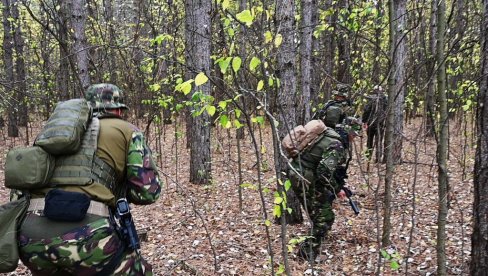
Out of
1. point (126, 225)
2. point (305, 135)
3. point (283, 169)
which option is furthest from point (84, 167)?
point (283, 169)

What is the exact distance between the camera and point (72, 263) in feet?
8.48

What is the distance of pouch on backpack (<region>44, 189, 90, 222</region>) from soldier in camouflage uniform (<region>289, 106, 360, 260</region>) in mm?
2817

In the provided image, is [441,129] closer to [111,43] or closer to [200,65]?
[200,65]

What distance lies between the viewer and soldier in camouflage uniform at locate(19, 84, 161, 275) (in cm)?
258

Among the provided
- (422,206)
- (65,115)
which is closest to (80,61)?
(65,115)

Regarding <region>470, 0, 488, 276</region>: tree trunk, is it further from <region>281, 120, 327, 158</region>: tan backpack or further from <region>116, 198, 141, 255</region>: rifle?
<region>116, 198, 141, 255</region>: rifle

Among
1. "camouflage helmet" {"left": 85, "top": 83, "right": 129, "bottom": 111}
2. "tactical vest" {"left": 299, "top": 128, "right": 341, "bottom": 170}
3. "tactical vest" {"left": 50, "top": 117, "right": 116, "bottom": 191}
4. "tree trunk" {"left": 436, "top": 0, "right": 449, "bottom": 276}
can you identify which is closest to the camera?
"tactical vest" {"left": 50, "top": 117, "right": 116, "bottom": 191}

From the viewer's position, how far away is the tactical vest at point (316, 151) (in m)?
4.93

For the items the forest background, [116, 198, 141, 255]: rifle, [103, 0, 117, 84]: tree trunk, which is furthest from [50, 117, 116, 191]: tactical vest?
[103, 0, 117, 84]: tree trunk

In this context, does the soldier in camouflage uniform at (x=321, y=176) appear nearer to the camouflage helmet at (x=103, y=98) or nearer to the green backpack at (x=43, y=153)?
the camouflage helmet at (x=103, y=98)

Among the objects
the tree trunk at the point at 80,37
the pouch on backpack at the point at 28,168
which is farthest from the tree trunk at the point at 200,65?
the pouch on backpack at the point at 28,168

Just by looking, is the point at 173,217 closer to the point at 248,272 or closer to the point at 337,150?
the point at 248,272

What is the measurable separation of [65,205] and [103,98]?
0.97m

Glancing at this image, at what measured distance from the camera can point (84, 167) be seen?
8.96 feet
